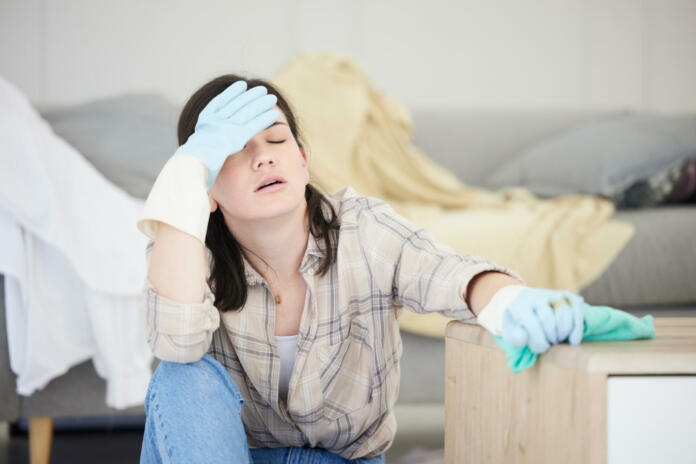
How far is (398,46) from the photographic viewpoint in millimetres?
2887

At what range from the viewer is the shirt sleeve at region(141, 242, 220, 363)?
0.79 m

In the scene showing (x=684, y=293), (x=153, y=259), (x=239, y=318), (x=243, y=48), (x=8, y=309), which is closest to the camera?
(x=153, y=259)

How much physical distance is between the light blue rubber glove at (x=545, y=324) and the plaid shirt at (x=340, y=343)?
0.88ft

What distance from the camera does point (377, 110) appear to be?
2180 mm

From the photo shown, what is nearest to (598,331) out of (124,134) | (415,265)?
(415,265)

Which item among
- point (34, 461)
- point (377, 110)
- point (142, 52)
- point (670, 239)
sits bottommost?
point (34, 461)

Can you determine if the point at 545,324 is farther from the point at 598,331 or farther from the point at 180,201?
the point at 180,201

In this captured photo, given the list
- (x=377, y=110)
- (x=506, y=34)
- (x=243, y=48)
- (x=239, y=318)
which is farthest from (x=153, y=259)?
(x=506, y=34)

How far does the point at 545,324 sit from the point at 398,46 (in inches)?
97.0

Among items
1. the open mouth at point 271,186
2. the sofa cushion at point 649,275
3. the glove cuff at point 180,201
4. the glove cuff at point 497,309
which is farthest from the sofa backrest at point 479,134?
the glove cuff at point 497,309

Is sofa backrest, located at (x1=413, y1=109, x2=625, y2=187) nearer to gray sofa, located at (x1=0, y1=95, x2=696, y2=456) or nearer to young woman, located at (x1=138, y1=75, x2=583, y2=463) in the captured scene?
gray sofa, located at (x1=0, y1=95, x2=696, y2=456)

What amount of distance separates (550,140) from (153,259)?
1.75 metres

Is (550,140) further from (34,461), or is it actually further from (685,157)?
(34,461)

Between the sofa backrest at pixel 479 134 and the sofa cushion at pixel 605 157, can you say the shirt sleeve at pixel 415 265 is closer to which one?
the sofa cushion at pixel 605 157
